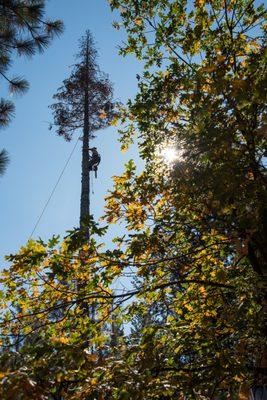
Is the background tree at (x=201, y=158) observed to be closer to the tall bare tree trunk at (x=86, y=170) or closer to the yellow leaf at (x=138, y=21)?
the yellow leaf at (x=138, y=21)

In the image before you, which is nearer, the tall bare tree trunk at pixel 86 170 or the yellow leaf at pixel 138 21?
the yellow leaf at pixel 138 21

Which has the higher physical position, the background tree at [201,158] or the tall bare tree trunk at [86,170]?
the tall bare tree trunk at [86,170]

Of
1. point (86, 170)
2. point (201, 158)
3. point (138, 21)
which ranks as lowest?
point (201, 158)

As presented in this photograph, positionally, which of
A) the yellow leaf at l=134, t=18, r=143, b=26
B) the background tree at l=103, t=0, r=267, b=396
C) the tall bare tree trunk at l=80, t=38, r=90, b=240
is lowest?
the background tree at l=103, t=0, r=267, b=396

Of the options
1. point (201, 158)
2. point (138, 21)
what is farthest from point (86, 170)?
point (201, 158)

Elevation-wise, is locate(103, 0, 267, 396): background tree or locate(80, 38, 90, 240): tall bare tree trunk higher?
locate(80, 38, 90, 240): tall bare tree trunk

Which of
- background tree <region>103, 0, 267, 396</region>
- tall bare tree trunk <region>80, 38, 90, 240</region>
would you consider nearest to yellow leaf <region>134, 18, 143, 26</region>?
background tree <region>103, 0, 267, 396</region>

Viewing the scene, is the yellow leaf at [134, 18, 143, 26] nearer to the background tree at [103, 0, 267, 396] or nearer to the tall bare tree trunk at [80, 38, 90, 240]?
the background tree at [103, 0, 267, 396]

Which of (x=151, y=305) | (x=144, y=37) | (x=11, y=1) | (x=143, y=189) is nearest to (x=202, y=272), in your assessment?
(x=151, y=305)

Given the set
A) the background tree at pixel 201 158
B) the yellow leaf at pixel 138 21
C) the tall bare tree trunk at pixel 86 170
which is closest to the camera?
the background tree at pixel 201 158

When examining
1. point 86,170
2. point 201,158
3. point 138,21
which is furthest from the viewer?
point 86,170

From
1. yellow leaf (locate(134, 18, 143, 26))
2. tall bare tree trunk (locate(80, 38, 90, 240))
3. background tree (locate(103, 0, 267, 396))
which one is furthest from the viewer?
tall bare tree trunk (locate(80, 38, 90, 240))

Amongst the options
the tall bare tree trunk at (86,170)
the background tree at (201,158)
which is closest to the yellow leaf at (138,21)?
the background tree at (201,158)

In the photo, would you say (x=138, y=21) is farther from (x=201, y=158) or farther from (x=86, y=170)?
(x=86, y=170)
